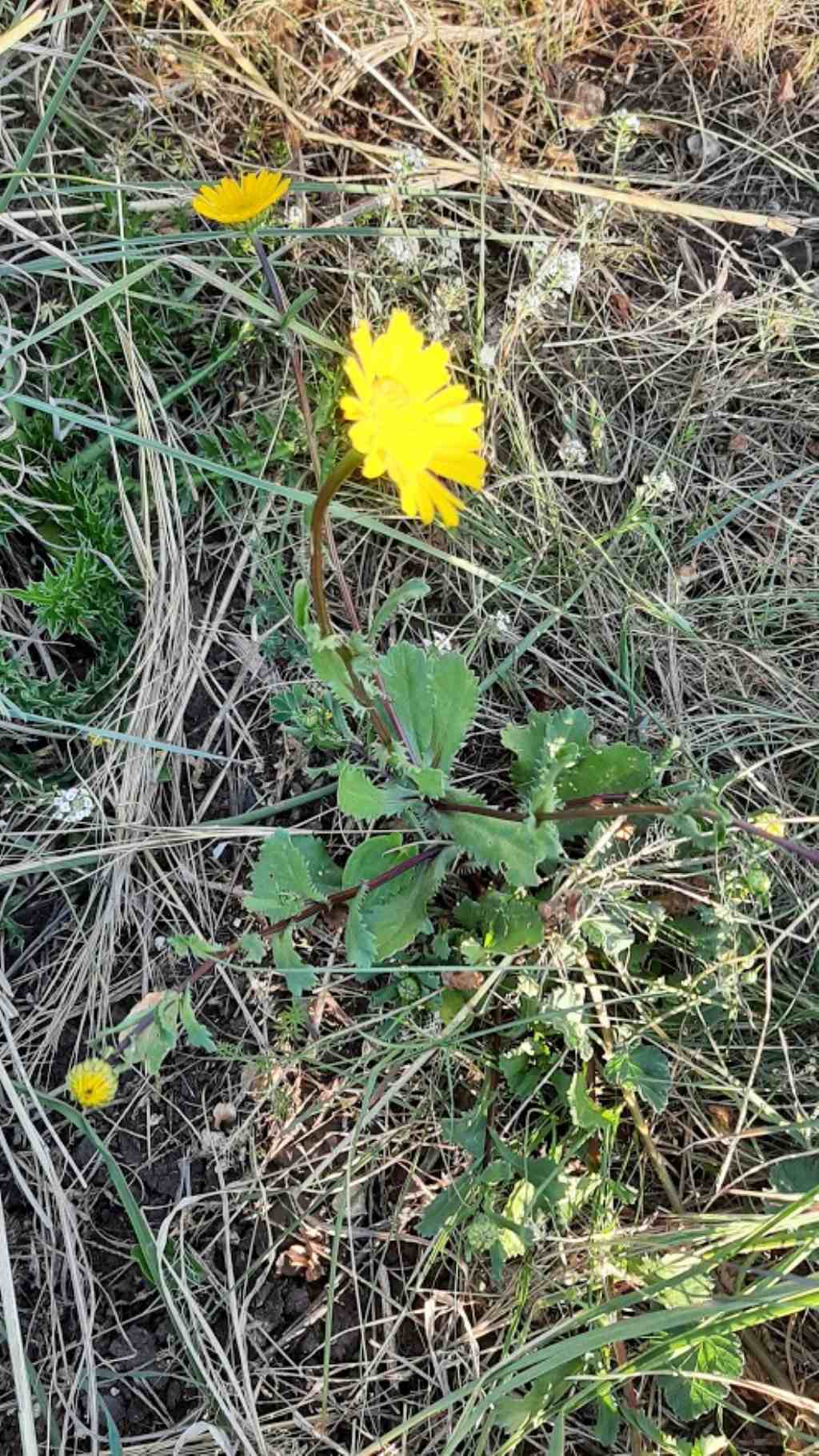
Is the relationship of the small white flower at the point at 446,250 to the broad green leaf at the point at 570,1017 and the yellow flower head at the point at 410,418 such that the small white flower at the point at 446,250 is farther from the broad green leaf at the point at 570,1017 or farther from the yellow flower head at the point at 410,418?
the broad green leaf at the point at 570,1017

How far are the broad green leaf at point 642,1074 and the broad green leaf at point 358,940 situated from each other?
1.64ft

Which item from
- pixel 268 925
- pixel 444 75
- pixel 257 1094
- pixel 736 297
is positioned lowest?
pixel 257 1094

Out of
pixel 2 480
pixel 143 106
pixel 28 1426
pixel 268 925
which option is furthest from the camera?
pixel 143 106

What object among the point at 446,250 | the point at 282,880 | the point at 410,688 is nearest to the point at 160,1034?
the point at 282,880

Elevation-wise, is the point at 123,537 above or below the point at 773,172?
below

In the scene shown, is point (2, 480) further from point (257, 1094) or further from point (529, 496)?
point (257, 1094)

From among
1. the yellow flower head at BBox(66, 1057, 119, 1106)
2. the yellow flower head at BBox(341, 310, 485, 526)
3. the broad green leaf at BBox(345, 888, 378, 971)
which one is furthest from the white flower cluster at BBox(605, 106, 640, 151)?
the yellow flower head at BBox(66, 1057, 119, 1106)

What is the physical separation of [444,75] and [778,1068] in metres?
2.30

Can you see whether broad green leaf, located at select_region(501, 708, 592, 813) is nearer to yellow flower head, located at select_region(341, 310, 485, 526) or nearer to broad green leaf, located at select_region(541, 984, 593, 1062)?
broad green leaf, located at select_region(541, 984, 593, 1062)

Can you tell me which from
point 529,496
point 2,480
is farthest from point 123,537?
point 529,496

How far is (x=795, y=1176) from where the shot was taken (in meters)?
1.90

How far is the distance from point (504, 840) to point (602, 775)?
0.26 metres

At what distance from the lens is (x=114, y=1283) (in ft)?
6.53

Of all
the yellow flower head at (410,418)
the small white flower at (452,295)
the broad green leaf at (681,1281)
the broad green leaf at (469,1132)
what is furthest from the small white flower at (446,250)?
the broad green leaf at (681,1281)
